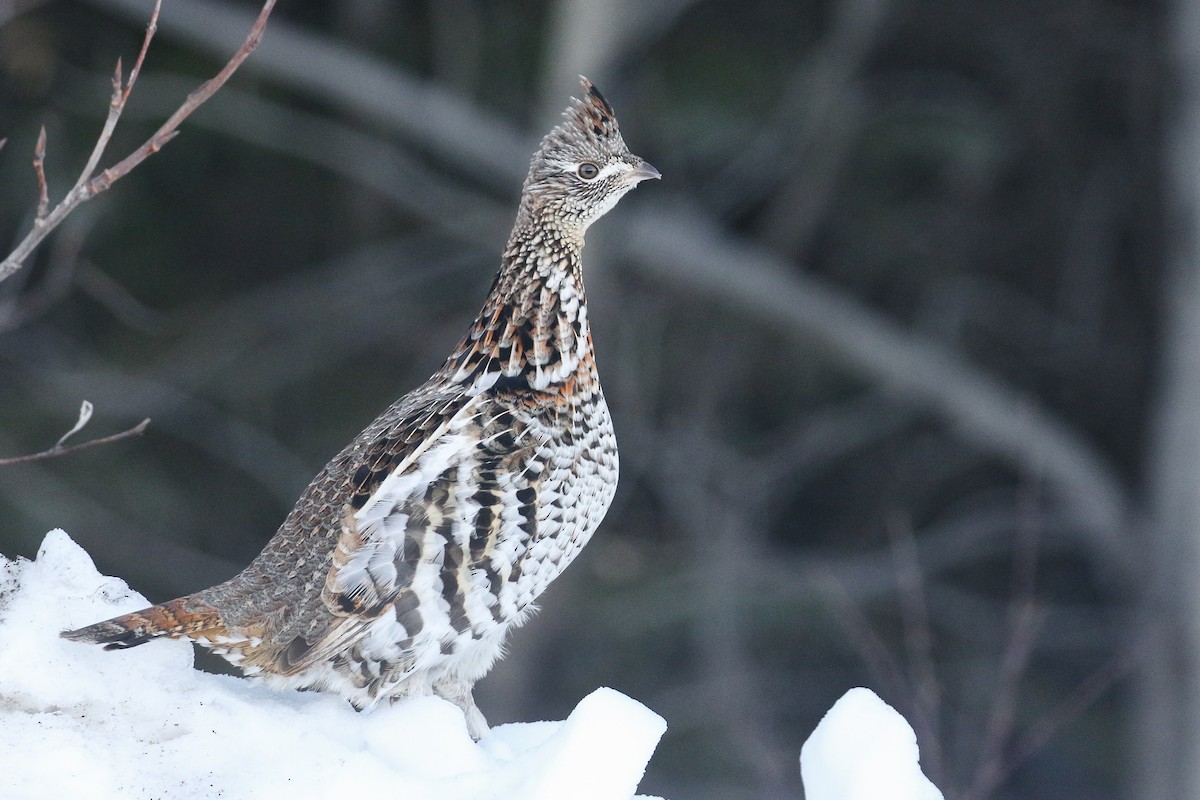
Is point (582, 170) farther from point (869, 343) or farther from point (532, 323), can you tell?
point (869, 343)

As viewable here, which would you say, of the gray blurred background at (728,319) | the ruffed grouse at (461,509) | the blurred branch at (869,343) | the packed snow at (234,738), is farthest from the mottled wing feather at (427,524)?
the blurred branch at (869,343)

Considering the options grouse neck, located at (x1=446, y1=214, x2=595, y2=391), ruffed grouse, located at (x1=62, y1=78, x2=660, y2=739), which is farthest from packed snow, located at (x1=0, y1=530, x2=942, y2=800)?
grouse neck, located at (x1=446, y1=214, x2=595, y2=391)

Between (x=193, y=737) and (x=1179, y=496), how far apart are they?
824 centimetres

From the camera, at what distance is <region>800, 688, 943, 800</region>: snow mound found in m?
2.69

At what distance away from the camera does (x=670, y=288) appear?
34.2ft

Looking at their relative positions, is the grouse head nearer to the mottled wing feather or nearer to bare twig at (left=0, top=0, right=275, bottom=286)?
the mottled wing feather

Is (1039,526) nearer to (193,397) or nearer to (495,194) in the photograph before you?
(495,194)

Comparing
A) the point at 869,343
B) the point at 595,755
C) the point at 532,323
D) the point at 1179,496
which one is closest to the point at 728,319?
the point at 869,343

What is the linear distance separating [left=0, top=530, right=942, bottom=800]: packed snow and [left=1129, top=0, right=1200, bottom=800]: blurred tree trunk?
664 centimetres

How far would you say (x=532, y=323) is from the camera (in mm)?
3338

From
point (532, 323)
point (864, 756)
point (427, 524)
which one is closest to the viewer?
point (864, 756)

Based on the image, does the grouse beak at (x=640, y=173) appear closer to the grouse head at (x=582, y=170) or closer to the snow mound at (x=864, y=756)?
the grouse head at (x=582, y=170)

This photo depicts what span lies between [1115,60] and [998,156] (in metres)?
1.39

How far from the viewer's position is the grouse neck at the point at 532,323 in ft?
10.9
